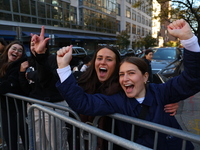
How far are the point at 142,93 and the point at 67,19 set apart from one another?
26752 millimetres

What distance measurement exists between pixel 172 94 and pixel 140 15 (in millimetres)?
57735

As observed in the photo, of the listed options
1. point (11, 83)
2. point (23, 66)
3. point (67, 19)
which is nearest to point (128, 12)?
point (67, 19)

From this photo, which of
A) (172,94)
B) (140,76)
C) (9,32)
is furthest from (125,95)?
(9,32)

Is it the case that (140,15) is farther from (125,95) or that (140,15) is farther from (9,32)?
(125,95)

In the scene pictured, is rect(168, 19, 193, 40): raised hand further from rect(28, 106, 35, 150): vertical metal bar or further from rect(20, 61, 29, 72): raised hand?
rect(20, 61, 29, 72): raised hand

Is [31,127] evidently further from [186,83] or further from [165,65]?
[165,65]

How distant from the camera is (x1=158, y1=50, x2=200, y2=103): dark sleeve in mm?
1533

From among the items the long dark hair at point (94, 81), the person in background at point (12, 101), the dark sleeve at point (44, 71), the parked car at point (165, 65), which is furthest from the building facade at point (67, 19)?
the long dark hair at point (94, 81)

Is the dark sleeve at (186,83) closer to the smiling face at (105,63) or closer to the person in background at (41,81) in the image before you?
the smiling face at (105,63)

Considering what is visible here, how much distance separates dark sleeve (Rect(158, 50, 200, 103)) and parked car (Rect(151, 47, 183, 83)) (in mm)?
4139

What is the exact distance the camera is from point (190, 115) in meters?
4.51

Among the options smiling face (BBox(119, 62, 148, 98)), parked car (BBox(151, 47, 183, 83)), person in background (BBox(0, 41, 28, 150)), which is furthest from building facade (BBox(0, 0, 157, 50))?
smiling face (BBox(119, 62, 148, 98))

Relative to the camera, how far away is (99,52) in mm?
2268

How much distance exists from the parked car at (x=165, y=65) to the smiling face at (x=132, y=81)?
4203mm
